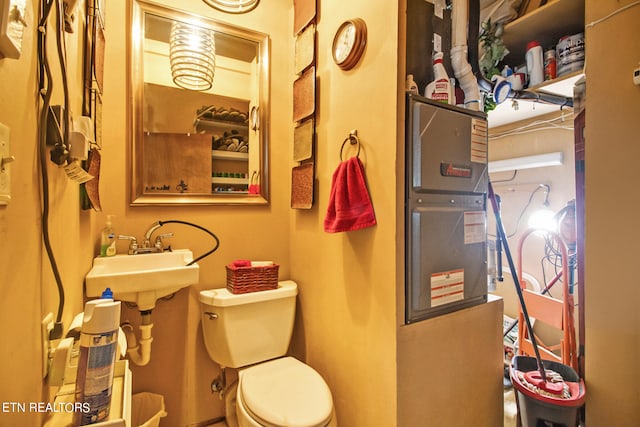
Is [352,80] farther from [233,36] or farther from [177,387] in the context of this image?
[177,387]

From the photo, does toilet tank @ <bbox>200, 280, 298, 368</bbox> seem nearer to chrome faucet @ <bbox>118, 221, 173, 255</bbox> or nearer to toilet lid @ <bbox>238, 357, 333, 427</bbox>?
toilet lid @ <bbox>238, 357, 333, 427</bbox>

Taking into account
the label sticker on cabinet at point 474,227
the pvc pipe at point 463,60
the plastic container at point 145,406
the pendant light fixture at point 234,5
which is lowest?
the plastic container at point 145,406

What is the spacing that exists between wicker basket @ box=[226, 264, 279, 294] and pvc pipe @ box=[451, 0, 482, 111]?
1289 millimetres

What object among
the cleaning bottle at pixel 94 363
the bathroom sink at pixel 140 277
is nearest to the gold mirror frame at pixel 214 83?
the bathroom sink at pixel 140 277

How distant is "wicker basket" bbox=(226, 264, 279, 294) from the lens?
59.2 inches

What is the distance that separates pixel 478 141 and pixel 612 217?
62 cm

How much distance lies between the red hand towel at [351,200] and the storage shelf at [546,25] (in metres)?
1.18

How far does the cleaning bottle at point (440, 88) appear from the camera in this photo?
1273 mm

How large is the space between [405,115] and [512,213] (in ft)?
6.58

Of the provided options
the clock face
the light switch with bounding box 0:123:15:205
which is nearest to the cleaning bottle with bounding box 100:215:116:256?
the light switch with bounding box 0:123:15:205

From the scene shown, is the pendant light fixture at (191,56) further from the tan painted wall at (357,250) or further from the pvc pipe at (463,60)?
the pvc pipe at (463,60)

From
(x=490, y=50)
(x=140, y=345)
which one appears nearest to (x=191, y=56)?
(x=140, y=345)

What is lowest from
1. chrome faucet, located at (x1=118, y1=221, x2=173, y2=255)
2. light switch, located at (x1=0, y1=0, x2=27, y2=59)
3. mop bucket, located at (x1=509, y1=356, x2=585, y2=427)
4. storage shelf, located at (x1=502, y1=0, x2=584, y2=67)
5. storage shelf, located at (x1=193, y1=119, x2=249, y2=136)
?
mop bucket, located at (x1=509, y1=356, x2=585, y2=427)

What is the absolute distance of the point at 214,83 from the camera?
1.67 metres
